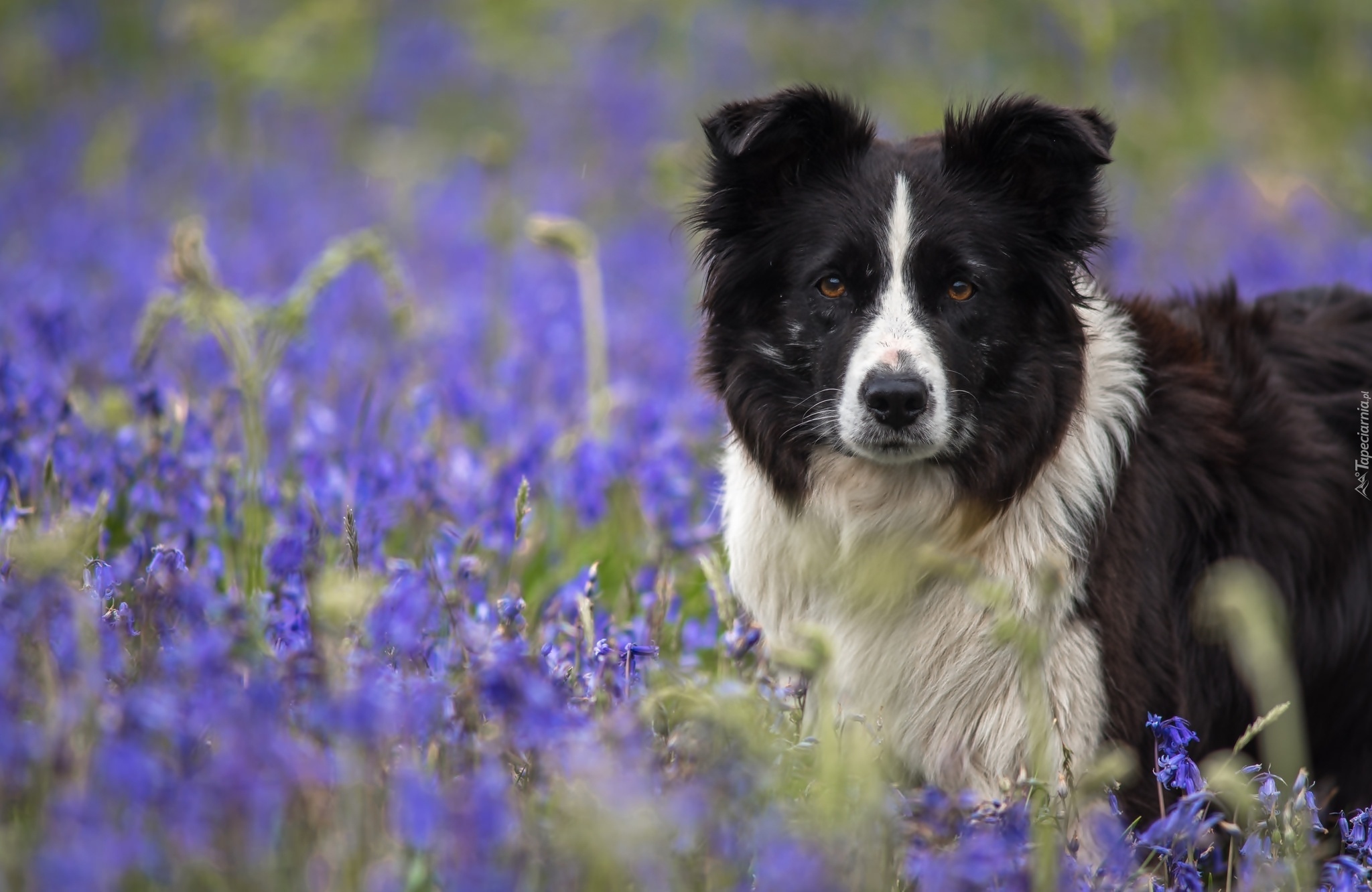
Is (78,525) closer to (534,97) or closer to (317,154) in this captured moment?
(317,154)

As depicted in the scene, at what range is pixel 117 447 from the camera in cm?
445

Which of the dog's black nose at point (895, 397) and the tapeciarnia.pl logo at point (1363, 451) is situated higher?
the dog's black nose at point (895, 397)

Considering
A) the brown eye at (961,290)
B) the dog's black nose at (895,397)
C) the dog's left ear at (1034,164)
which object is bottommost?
the dog's black nose at (895,397)

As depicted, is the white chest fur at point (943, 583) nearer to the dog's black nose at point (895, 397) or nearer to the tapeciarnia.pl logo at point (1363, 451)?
the dog's black nose at point (895, 397)

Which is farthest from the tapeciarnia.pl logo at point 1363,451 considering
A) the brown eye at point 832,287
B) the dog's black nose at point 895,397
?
the brown eye at point 832,287

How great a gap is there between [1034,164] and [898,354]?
0.72 metres

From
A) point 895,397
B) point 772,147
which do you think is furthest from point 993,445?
point 772,147

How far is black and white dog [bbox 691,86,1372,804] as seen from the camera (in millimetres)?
3400

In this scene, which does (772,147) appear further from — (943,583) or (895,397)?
(943,583)

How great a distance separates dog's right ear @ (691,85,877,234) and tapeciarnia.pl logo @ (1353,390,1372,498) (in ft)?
5.20

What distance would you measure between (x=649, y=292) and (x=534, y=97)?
6790 mm

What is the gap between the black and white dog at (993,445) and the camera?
3.40 metres

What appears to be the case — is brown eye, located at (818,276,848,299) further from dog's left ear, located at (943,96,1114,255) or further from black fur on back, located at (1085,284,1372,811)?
black fur on back, located at (1085,284,1372,811)

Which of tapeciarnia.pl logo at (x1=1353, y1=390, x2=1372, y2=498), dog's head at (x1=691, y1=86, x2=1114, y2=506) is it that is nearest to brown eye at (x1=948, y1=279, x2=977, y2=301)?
dog's head at (x1=691, y1=86, x2=1114, y2=506)
